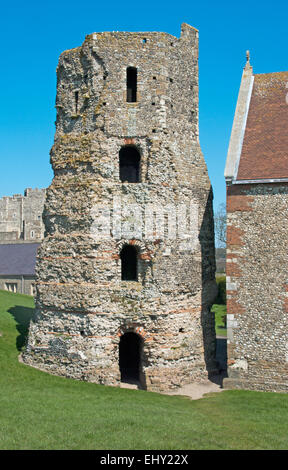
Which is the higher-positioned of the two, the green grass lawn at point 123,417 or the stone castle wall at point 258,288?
the stone castle wall at point 258,288

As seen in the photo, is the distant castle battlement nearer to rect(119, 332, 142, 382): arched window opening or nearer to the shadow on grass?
the shadow on grass

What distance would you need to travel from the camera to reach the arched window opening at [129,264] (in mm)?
17516

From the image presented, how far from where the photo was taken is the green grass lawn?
33.3ft

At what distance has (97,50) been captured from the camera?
16359mm

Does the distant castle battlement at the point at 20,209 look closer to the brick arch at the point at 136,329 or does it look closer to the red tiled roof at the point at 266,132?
the red tiled roof at the point at 266,132

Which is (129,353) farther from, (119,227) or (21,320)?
(21,320)

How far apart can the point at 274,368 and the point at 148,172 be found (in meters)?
7.71

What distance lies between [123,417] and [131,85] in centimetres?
1192

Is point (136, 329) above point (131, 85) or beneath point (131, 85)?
beneath

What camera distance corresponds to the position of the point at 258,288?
49.2 feet

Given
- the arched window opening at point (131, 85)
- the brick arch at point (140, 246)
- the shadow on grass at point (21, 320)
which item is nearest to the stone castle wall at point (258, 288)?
the brick arch at point (140, 246)

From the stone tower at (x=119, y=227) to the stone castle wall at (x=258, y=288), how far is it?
2041 mm

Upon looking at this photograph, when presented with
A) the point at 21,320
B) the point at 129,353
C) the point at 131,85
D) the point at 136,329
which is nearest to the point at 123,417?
the point at 136,329
